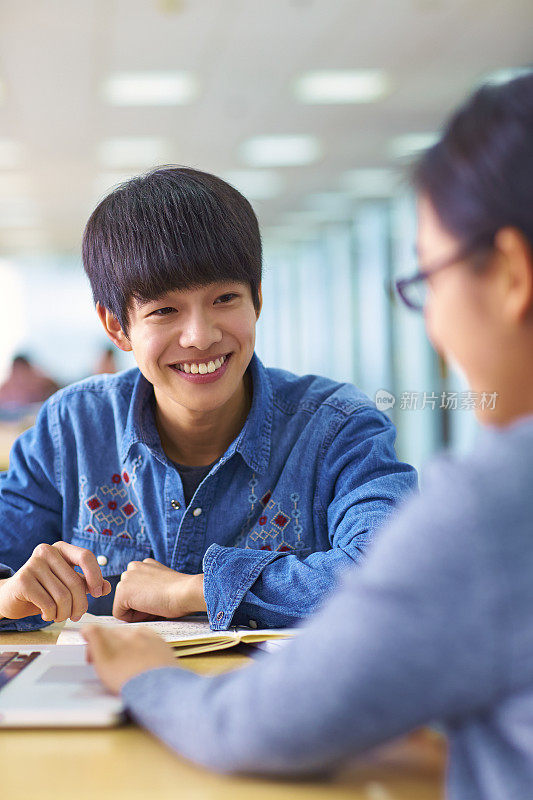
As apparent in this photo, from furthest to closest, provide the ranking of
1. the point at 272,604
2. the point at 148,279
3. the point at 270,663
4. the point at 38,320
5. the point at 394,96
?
the point at 38,320 < the point at 394,96 < the point at 148,279 < the point at 272,604 < the point at 270,663

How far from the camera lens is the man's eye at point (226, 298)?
1.23 meters

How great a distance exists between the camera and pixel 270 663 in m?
0.56

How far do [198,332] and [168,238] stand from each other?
14 cm

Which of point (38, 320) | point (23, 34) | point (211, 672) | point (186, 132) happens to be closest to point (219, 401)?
point (211, 672)

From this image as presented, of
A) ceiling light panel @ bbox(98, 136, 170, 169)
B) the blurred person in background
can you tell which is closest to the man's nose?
ceiling light panel @ bbox(98, 136, 170, 169)

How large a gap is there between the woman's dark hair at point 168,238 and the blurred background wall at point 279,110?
119 mm

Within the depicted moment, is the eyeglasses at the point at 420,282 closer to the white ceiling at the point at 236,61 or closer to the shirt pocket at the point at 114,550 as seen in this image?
the shirt pocket at the point at 114,550

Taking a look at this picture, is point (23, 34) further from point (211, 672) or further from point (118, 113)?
point (211, 672)

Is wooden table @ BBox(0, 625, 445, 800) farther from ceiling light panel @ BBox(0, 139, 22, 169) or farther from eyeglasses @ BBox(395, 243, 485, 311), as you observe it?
ceiling light panel @ BBox(0, 139, 22, 169)

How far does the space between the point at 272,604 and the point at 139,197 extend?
62cm

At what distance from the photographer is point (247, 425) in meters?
1.33

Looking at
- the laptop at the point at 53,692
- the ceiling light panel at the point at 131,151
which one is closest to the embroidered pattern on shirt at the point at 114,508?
the laptop at the point at 53,692

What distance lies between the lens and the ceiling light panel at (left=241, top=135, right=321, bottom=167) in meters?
6.87

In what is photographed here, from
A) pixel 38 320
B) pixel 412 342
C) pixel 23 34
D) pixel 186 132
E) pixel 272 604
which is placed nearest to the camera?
pixel 272 604
